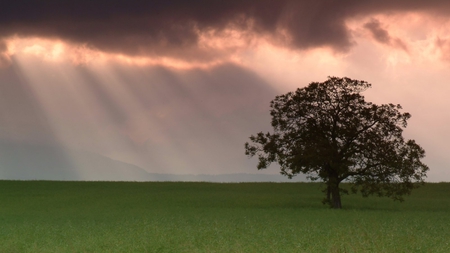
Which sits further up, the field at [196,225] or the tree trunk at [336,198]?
the tree trunk at [336,198]

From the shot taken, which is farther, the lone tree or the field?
the lone tree

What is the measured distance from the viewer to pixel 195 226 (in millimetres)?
37750

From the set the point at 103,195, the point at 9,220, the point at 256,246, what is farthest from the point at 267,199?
the point at 256,246

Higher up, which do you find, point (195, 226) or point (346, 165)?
point (346, 165)

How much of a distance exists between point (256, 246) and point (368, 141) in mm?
31267

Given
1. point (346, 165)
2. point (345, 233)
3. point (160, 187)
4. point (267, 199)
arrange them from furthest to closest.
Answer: point (160, 187), point (267, 199), point (346, 165), point (345, 233)

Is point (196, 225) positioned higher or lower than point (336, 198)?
lower

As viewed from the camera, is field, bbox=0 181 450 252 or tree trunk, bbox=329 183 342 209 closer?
field, bbox=0 181 450 252

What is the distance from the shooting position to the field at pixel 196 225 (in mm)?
27125

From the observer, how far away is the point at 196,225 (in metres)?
38.5

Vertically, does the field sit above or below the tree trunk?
below

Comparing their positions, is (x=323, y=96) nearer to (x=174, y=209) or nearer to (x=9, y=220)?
(x=174, y=209)

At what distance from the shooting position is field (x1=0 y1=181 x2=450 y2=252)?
89.0ft

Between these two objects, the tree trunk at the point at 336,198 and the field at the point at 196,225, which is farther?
the tree trunk at the point at 336,198
